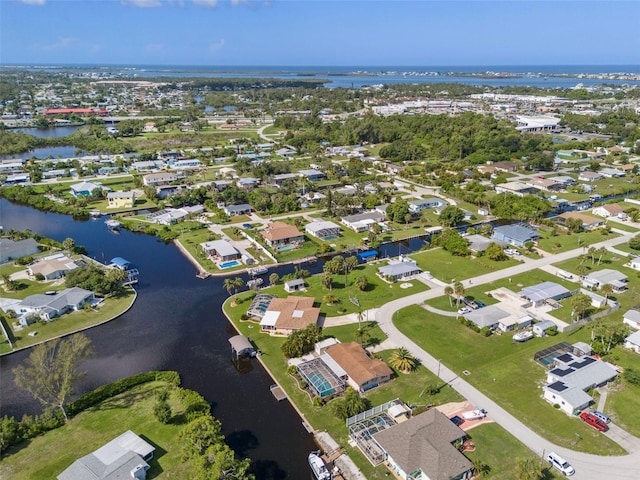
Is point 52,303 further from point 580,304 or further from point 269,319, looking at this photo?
point 580,304

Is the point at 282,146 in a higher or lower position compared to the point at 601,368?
higher

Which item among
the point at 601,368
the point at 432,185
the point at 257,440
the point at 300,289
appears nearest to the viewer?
the point at 257,440

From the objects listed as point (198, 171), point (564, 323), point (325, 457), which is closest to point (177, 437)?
point (325, 457)

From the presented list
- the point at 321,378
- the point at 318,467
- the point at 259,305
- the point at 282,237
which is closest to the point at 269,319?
the point at 259,305

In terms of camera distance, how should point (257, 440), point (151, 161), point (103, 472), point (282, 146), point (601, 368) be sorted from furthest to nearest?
point (282, 146)
point (151, 161)
point (601, 368)
point (257, 440)
point (103, 472)

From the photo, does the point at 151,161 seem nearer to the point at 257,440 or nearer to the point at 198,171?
the point at 198,171

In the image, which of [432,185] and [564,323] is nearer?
[564,323]

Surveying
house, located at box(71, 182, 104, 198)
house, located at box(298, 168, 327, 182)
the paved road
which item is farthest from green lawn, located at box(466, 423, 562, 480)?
house, located at box(71, 182, 104, 198)
